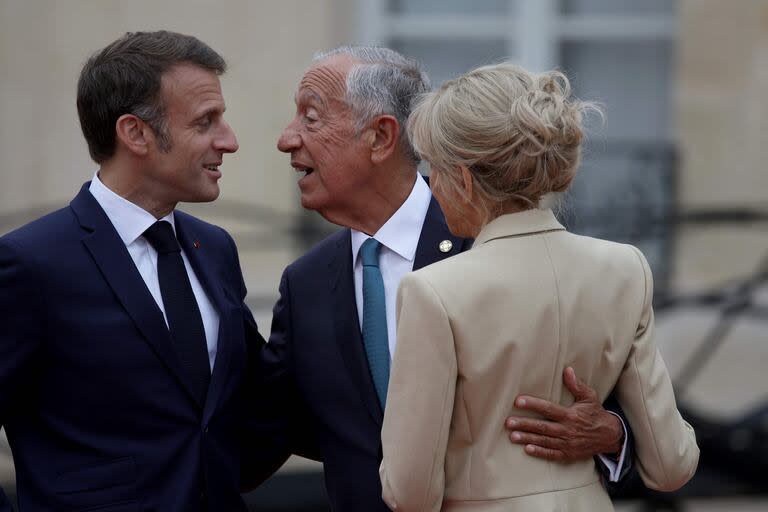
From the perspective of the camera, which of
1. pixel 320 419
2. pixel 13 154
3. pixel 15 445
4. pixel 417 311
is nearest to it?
pixel 417 311

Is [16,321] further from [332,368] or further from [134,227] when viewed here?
[332,368]

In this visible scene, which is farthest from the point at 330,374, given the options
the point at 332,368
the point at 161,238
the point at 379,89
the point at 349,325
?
the point at 379,89

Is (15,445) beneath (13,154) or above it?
above

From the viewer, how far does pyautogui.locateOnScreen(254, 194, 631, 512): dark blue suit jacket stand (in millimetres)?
3221

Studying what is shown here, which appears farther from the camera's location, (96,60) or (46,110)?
(46,110)

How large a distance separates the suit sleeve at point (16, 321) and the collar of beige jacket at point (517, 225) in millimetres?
928

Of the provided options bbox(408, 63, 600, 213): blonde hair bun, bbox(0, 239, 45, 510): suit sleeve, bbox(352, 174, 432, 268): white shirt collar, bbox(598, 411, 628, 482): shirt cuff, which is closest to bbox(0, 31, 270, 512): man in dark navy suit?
bbox(0, 239, 45, 510): suit sleeve

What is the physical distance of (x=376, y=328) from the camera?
10.7 feet

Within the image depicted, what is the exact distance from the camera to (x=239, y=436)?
3418mm

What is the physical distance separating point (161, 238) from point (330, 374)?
0.49 m

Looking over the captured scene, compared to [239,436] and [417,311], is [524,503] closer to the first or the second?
[417,311]

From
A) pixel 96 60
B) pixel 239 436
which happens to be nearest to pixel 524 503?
pixel 239 436

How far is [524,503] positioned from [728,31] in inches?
233

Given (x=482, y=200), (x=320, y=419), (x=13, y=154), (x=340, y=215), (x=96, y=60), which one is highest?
(x=96, y=60)
